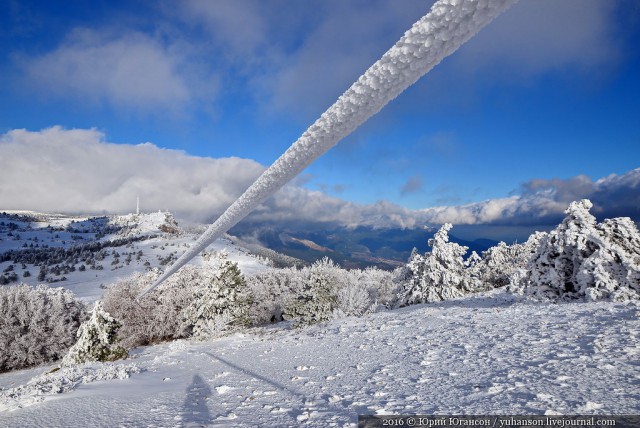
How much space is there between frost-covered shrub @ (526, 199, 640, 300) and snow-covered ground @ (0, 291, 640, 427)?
2.88 metres

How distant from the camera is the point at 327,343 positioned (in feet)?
38.0

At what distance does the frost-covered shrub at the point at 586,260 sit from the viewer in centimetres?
1170

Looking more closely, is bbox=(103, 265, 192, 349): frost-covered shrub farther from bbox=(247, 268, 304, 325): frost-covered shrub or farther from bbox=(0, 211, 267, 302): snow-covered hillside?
bbox=(247, 268, 304, 325): frost-covered shrub

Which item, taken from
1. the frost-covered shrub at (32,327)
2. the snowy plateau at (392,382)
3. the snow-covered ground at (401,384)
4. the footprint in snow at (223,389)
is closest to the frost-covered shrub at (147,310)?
the frost-covered shrub at (32,327)

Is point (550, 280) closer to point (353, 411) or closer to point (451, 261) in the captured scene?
point (451, 261)

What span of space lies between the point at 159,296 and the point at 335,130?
116ft

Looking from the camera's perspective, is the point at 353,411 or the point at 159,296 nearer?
the point at 353,411

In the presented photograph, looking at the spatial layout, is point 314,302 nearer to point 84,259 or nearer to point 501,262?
point 501,262

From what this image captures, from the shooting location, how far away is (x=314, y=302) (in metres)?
21.5

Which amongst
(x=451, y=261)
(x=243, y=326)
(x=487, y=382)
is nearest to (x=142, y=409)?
(x=487, y=382)

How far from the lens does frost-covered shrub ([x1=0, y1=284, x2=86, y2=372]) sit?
23794mm

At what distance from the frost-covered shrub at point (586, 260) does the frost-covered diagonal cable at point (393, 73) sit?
47.5ft

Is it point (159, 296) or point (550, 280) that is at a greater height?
point (550, 280)

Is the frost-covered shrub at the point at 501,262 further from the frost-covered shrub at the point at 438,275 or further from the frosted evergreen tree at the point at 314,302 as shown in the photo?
the frosted evergreen tree at the point at 314,302
